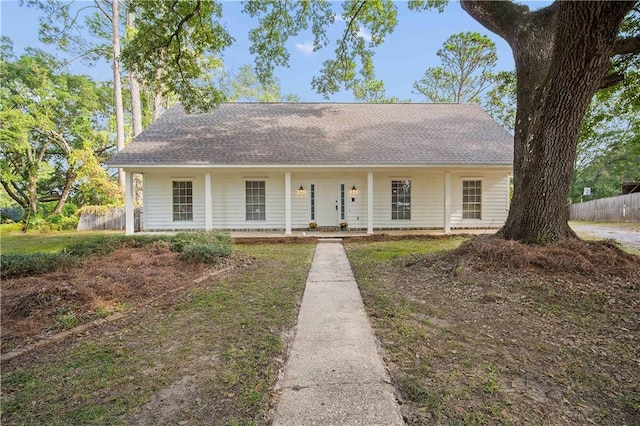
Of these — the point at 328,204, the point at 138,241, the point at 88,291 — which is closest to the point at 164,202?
the point at 138,241

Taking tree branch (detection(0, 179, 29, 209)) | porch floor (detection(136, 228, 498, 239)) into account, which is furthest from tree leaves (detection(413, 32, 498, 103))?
tree branch (detection(0, 179, 29, 209))

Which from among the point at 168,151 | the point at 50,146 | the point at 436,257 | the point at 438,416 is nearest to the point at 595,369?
the point at 438,416

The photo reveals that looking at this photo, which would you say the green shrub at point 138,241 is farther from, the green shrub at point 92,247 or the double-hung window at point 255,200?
the double-hung window at point 255,200

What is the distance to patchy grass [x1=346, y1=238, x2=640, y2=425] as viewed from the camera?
1.97m

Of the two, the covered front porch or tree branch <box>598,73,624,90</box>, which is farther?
the covered front porch

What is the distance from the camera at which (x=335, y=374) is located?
228 centimetres

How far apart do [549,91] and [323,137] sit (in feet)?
27.2

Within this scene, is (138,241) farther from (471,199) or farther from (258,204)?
(471,199)

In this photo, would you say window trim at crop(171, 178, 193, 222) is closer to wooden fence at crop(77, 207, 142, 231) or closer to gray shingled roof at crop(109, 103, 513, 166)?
gray shingled roof at crop(109, 103, 513, 166)

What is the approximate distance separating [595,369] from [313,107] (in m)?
14.6

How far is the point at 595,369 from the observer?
7.82 feet

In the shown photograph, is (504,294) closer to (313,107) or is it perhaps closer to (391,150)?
(391,150)

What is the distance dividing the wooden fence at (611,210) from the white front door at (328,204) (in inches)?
648

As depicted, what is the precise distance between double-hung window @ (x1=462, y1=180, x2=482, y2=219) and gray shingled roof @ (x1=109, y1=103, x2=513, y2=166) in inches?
62.5
